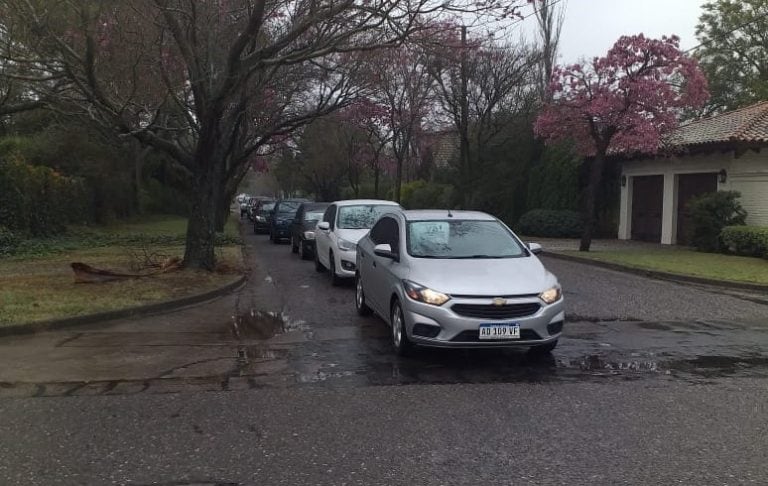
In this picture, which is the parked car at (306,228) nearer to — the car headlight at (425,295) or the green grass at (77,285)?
the green grass at (77,285)

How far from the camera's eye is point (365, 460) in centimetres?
455

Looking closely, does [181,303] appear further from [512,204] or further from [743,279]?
[512,204]

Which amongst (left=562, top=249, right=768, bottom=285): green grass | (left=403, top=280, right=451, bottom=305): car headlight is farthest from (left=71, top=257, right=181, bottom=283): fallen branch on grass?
(left=562, top=249, right=768, bottom=285): green grass

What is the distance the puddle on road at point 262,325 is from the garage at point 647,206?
59.7 ft

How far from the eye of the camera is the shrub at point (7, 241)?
16.9 meters

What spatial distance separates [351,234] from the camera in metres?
13.1

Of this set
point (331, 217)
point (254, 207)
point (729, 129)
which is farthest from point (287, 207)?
point (254, 207)

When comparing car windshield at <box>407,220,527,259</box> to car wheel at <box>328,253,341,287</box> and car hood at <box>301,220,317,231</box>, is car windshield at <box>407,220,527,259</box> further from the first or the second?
car hood at <box>301,220,317,231</box>

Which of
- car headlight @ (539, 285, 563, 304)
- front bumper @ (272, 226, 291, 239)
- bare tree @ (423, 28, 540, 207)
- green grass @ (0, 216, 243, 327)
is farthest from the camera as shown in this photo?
bare tree @ (423, 28, 540, 207)

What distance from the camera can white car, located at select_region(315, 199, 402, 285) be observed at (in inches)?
504

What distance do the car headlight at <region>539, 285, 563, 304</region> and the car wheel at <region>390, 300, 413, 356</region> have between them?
4.74 ft

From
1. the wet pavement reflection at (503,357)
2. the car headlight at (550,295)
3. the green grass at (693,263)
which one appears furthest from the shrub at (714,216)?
the car headlight at (550,295)

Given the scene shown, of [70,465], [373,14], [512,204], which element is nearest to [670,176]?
[512,204]

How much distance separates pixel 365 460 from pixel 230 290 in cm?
839
